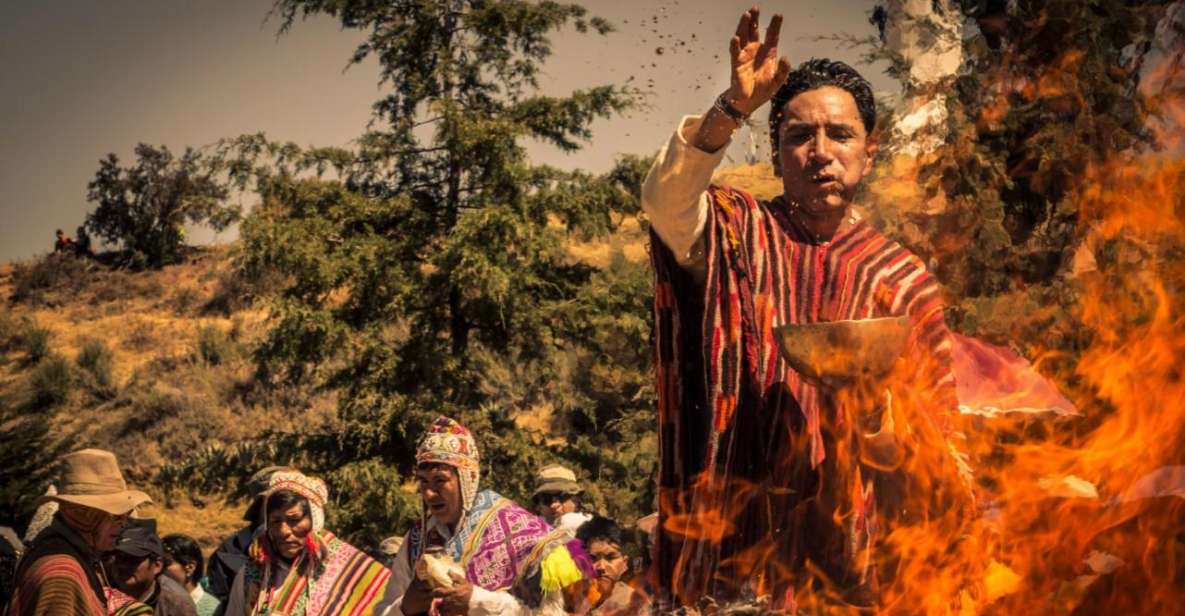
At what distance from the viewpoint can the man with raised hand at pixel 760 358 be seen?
3.39 metres

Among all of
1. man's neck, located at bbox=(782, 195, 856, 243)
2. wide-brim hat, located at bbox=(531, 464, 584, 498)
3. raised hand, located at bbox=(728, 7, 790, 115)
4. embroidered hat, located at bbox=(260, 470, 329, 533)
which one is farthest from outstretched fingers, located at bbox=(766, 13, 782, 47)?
wide-brim hat, located at bbox=(531, 464, 584, 498)

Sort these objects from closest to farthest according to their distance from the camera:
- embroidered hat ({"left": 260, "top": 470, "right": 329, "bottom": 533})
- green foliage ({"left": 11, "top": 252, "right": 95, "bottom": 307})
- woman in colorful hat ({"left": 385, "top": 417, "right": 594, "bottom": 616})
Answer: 1. woman in colorful hat ({"left": 385, "top": 417, "right": 594, "bottom": 616})
2. embroidered hat ({"left": 260, "top": 470, "right": 329, "bottom": 533})
3. green foliage ({"left": 11, "top": 252, "right": 95, "bottom": 307})

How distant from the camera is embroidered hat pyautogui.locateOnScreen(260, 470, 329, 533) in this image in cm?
659

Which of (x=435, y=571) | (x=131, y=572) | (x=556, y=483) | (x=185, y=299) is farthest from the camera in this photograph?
(x=185, y=299)

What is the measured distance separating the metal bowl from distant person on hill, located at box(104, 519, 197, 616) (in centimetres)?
471

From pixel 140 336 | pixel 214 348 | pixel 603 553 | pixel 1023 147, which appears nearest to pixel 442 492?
pixel 603 553

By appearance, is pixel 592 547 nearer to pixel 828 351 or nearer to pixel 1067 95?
pixel 1067 95

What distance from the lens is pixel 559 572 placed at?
5902mm

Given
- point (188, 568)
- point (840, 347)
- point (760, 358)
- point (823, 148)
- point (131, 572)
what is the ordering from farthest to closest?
point (188, 568) → point (131, 572) → point (823, 148) → point (760, 358) → point (840, 347)

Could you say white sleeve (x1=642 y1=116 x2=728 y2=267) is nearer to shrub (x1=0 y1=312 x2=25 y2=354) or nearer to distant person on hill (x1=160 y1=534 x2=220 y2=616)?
distant person on hill (x1=160 y1=534 x2=220 y2=616)

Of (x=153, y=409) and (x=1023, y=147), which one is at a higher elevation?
(x=1023, y=147)

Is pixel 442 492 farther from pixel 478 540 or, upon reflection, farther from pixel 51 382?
pixel 51 382

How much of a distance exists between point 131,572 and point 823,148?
4.81 m

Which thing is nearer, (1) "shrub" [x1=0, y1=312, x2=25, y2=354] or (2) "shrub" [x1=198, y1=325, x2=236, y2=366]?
(2) "shrub" [x1=198, y1=325, x2=236, y2=366]
